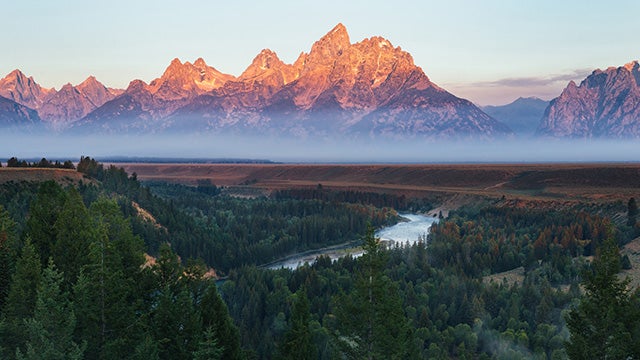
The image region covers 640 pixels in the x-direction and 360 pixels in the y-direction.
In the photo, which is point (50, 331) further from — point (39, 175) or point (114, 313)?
point (39, 175)

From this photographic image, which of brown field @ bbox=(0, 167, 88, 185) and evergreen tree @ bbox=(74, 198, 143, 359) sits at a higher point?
brown field @ bbox=(0, 167, 88, 185)

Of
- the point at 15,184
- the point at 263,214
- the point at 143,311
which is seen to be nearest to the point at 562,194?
the point at 263,214

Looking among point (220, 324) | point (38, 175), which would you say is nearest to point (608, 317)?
point (220, 324)

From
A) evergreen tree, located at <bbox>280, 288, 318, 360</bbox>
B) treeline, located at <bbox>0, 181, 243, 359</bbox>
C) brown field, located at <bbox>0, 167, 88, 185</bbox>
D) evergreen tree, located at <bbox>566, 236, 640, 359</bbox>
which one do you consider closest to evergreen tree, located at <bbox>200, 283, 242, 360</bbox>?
treeline, located at <bbox>0, 181, 243, 359</bbox>

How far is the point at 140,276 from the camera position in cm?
4234

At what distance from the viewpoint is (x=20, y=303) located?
126ft

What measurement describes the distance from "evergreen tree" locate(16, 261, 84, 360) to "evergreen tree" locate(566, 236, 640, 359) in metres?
29.4

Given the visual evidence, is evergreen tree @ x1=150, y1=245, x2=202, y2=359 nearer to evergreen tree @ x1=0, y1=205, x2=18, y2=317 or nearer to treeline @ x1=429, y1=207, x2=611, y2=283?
evergreen tree @ x1=0, y1=205, x2=18, y2=317

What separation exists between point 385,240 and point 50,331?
116 metres

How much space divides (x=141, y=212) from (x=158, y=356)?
10146 cm

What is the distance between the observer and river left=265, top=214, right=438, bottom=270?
130363 mm

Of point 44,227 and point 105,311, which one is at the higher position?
point 44,227

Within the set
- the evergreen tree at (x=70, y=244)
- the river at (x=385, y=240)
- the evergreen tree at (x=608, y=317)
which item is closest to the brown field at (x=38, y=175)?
the river at (x=385, y=240)

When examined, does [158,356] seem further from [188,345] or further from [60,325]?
[60,325]
